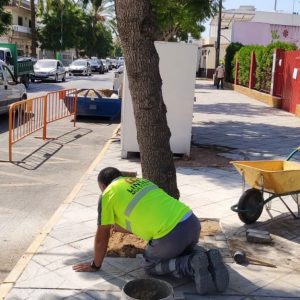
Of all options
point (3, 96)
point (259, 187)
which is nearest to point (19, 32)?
point (3, 96)

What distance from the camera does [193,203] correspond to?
6.79 m

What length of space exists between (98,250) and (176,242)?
0.70m

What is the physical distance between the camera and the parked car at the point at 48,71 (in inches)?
1321

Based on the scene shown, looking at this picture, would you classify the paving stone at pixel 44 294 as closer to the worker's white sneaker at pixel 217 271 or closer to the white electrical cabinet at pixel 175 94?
the worker's white sneaker at pixel 217 271

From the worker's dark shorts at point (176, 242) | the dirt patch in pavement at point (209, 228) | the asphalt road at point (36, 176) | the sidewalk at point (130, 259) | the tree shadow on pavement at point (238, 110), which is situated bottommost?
the asphalt road at point (36, 176)

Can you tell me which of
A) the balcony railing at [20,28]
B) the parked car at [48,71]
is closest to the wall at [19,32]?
the balcony railing at [20,28]

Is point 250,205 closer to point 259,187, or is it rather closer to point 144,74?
point 259,187

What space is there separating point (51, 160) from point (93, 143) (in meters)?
2.16

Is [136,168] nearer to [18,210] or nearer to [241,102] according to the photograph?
[18,210]

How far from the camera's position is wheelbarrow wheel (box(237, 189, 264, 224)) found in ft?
18.8

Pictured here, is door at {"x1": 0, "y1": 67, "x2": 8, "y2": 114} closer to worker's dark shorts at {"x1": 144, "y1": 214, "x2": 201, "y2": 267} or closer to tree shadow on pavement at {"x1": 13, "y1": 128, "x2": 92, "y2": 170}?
tree shadow on pavement at {"x1": 13, "y1": 128, "x2": 92, "y2": 170}

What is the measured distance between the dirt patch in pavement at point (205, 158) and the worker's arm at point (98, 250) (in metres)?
4.80

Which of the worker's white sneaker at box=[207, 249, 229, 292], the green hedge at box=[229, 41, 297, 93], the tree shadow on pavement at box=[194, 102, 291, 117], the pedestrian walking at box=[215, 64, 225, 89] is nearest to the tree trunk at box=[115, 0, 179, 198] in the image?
the worker's white sneaker at box=[207, 249, 229, 292]

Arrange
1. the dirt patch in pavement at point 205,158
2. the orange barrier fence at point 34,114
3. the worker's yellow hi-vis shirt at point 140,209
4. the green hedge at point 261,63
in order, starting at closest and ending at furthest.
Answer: the worker's yellow hi-vis shirt at point 140,209 < the dirt patch in pavement at point 205,158 < the orange barrier fence at point 34,114 < the green hedge at point 261,63
